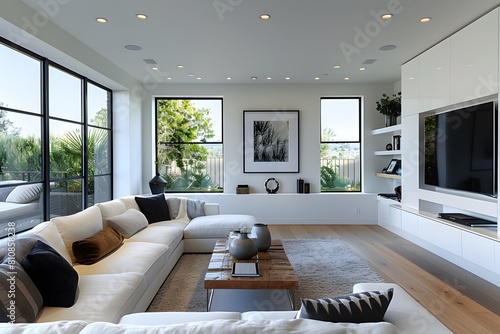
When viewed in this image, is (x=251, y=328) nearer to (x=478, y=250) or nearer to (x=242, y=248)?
(x=242, y=248)

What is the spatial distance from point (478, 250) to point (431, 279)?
1.80 feet

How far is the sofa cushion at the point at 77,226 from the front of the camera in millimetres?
2703

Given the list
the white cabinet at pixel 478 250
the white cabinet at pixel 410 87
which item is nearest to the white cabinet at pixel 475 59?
the white cabinet at pixel 410 87

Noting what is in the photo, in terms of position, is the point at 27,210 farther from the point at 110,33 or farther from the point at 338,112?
the point at 338,112

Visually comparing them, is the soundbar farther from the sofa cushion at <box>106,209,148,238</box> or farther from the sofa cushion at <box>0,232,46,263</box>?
the sofa cushion at <box>0,232,46,263</box>

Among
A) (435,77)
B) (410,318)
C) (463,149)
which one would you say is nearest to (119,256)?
(410,318)

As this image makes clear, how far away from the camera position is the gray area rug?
288 cm

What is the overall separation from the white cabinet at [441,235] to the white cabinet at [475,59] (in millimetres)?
1499

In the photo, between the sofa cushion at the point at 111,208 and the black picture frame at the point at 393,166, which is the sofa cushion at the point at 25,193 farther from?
the black picture frame at the point at 393,166

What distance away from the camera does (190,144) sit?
6.60 meters

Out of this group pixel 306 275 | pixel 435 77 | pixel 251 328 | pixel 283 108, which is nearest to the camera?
pixel 251 328

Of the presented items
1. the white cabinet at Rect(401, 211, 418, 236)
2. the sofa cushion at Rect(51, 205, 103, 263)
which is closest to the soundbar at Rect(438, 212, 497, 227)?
the white cabinet at Rect(401, 211, 418, 236)

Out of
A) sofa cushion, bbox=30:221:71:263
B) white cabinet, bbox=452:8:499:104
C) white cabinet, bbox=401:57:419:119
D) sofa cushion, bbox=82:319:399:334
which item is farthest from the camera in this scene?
white cabinet, bbox=401:57:419:119

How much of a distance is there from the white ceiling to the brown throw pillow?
2.26m
